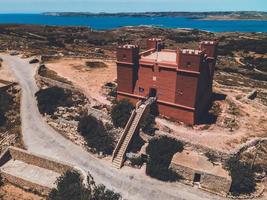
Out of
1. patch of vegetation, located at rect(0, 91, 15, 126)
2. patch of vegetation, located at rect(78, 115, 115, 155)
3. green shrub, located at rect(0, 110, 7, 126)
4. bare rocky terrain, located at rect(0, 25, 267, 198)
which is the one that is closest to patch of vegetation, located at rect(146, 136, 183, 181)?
bare rocky terrain, located at rect(0, 25, 267, 198)

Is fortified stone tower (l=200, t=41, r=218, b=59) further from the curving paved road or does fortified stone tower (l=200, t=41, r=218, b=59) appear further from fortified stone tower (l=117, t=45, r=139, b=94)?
the curving paved road

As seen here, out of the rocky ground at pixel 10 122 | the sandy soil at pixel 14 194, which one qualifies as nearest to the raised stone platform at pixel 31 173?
the sandy soil at pixel 14 194

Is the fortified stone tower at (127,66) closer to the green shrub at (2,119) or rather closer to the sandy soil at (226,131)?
the sandy soil at (226,131)

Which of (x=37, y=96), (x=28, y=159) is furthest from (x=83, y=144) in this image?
(x=37, y=96)

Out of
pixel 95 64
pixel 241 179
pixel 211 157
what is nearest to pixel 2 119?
pixel 95 64

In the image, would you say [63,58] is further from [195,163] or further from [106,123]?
[195,163]

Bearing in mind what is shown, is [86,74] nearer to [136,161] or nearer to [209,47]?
[209,47]
